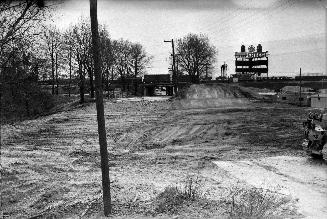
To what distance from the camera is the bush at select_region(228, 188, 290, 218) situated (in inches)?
348

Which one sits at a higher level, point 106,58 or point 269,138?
point 106,58

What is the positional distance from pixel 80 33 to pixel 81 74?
254 inches

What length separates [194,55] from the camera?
80.8 m

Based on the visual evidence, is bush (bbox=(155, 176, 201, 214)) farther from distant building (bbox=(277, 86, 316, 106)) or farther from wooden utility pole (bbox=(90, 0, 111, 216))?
distant building (bbox=(277, 86, 316, 106))

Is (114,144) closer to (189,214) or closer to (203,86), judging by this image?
(189,214)

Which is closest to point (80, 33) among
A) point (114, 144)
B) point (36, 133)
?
point (36, 133)

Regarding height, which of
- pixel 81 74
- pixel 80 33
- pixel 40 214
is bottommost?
pixel 40 214

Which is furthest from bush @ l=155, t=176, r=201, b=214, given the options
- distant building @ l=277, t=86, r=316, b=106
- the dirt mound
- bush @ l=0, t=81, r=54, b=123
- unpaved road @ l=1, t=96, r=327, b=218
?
distant building @ l=277, t=86, r=316, b=106

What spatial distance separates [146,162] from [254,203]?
629 cm

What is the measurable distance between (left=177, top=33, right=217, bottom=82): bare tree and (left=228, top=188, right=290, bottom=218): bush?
68712mm

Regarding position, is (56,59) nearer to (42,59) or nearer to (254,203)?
(42,59)

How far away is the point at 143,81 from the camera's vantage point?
73312 mm

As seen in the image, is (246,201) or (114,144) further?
(114,144)

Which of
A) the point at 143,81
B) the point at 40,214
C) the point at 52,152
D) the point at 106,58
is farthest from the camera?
the point at 143,81
